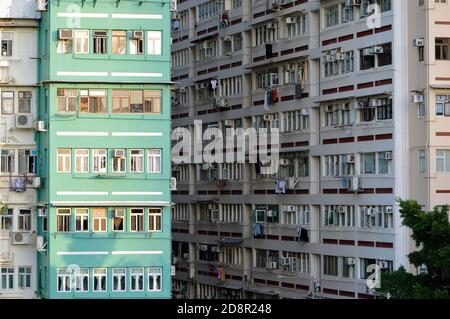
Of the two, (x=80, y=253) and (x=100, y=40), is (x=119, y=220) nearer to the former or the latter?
(x=80, y=253)

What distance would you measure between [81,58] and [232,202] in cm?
1306

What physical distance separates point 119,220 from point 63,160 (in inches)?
95.5

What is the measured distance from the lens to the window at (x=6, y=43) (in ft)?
116

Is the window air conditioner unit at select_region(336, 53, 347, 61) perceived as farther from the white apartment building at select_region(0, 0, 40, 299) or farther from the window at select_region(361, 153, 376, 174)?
the white apartment building at select_region(0, 0, 40, 299)

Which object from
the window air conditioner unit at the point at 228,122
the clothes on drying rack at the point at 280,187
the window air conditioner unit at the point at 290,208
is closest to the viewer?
the window air conditioner unit at the point at 290,208

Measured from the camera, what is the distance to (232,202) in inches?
1807

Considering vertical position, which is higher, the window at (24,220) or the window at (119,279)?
the window at (24,220)

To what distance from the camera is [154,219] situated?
3484 cm

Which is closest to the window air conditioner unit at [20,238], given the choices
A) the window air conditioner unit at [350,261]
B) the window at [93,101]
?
the window at [93,101]

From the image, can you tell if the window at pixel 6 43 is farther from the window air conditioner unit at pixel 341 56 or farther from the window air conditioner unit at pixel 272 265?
the window air conditioner unit at pixel 272 265

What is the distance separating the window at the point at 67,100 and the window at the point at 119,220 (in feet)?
10.7

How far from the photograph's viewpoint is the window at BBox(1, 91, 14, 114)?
116 feet

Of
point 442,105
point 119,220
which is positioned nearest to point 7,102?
point 119,220
